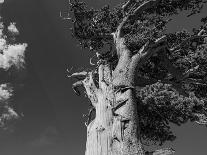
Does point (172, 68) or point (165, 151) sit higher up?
point (172, 68)

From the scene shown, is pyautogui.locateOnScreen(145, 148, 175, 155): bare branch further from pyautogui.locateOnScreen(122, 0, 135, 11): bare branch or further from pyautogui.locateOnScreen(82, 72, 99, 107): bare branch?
pyautogui.locateOnScreen(122, 0, 135, 11): bare branch

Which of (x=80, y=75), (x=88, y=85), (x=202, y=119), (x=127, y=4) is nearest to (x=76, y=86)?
(x=80, y=75)

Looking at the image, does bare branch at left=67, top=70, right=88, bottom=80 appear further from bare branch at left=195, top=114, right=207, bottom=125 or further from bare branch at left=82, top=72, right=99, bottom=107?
bare branch at left=195, top=114, right=207, bottom=125

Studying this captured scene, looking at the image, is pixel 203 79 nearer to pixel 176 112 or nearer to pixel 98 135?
pixel 176 112

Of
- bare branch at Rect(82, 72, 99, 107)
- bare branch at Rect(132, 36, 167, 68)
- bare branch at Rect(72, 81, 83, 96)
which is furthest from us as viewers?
bare branch at Rect(72, 81, 83, 96)

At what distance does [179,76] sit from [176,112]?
2.60 meters

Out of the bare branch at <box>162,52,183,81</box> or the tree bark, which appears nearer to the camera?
the tree bark

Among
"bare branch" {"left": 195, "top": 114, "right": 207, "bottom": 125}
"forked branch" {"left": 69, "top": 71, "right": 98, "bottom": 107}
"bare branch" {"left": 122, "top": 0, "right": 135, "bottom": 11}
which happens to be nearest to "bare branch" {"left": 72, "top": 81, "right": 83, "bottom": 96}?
"forked branch" {"left": 69, "top": 71, "right": 98, "bottom": 107}

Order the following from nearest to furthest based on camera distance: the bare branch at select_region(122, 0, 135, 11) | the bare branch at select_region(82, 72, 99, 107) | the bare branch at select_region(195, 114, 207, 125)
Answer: the bare branch at select_region(82, 72, 99, 107) < the bare branch at select_region(195, 114, 207, 125) < the bare branch at select_region(122, 0, 135, 11)

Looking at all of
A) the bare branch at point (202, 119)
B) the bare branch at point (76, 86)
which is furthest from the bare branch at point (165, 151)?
the bare branch at point (202, 119)

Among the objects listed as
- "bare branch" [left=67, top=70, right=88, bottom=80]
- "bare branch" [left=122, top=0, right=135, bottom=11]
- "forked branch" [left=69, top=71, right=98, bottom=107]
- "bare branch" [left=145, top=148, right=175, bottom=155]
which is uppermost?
"bare branch" [left=122, top=0, right=135, bottom=11]

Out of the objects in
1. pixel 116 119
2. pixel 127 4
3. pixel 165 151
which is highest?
pixel 127 4

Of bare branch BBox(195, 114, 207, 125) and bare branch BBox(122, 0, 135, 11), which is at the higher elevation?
bare branch BBox(122, 0, 135, 11)

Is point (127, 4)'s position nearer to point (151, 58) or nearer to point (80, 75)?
point (151, 58)
